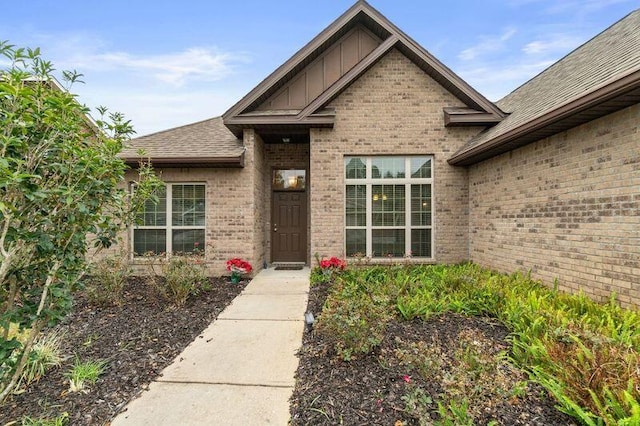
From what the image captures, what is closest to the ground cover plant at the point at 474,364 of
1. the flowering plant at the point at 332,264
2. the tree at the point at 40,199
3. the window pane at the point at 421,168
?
the tree at the point at 40,199

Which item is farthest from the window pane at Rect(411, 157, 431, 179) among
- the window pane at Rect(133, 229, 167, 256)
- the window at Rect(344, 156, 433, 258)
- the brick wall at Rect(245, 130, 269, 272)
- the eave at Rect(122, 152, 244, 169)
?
the window pane at Rect(133, 229, 167, 256)

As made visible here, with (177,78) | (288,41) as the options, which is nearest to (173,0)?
(177,78)

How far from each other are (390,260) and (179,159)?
18.3 feet

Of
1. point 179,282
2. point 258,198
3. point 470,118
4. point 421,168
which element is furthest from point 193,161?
point 470,118

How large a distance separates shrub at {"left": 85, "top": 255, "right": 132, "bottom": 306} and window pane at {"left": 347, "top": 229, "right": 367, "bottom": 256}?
15.9 ft

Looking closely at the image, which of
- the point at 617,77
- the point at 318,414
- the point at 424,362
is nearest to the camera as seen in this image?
the point at 318,414

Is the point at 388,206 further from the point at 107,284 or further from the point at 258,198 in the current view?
the point at 107,284

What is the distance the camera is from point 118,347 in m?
3.84

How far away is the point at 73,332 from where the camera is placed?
4305 millimetres

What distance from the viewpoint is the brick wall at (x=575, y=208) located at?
13.0 feet

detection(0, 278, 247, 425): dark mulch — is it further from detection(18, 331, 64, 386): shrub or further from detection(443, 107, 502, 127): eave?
detection(443, 107, 502, 127): eave

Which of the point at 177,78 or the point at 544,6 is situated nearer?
the point at 544,6

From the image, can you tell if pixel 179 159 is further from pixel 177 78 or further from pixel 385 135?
pixel 177 78

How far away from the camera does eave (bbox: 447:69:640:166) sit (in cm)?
Answer: 360
